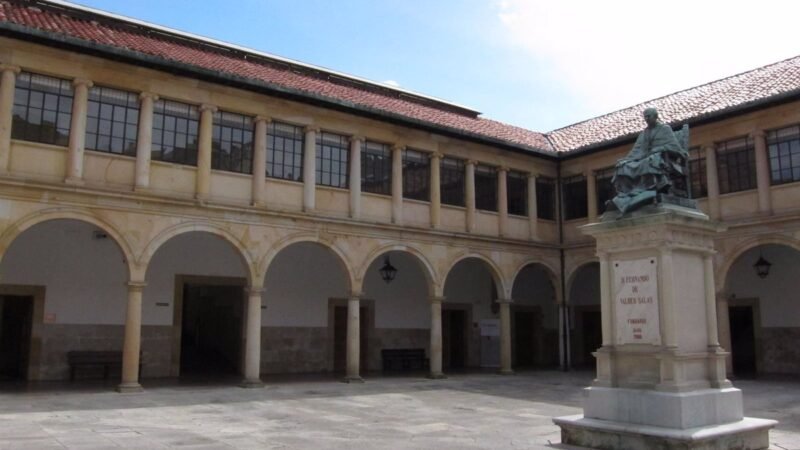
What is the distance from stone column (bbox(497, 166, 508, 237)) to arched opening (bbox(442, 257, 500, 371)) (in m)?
2.12

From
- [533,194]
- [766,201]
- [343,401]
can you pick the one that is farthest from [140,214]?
[766,201]

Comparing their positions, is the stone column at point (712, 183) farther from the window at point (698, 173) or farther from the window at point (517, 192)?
the window at point (517, 192)

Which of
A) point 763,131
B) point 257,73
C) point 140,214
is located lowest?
point 140,214

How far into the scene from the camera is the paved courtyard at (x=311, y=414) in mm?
7844

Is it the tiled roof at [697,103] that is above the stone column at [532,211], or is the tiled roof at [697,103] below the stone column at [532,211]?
above

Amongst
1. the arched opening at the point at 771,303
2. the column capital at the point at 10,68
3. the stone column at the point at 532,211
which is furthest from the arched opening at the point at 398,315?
the column capital at the point at 10,68

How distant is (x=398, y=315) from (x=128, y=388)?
28.7ft

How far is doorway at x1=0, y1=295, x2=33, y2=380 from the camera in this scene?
14.9 m

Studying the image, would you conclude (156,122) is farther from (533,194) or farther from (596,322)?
(596,322)

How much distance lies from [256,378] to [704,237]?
9.77m

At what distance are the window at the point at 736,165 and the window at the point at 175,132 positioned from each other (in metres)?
12.3

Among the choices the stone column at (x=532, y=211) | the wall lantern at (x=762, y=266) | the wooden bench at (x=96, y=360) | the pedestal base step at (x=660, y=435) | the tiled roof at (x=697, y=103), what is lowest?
the pedestal base step at (x=660, y=435)

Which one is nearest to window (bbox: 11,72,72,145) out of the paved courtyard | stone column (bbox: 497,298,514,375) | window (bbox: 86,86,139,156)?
window (bbox: 86,86,139,156)

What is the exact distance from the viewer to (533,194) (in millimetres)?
20266
